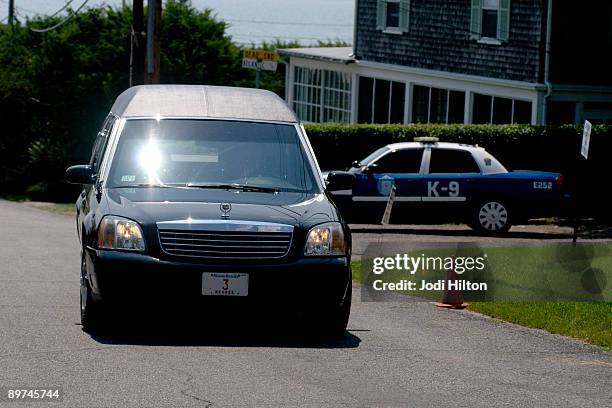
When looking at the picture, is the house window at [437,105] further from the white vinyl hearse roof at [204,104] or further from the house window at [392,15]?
the white vinyl hearse roof at [204,104]

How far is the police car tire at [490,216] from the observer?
24583 millimetres

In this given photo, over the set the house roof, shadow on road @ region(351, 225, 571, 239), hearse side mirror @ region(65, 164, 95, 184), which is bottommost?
shadow on road @ region(351, 225, 571, 239)

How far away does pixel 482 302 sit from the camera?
14406 mm

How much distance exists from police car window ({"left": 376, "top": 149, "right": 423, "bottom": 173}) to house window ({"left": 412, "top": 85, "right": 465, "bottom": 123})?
10.5 metres

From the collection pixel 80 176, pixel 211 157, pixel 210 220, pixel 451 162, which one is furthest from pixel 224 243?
pixel 451 162

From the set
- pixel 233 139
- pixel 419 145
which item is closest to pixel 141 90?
pixel 233 139

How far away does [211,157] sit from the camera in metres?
11.6

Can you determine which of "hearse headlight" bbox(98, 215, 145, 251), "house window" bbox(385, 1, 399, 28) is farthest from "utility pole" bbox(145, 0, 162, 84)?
"hearse headlight" bbox(98, 215, 145, 251)

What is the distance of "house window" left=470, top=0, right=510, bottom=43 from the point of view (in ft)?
107

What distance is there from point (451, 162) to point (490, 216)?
1.22 m

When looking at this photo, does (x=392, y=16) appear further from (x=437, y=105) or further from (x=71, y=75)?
(x=71, y=75)

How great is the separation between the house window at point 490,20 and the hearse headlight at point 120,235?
76.5 ft

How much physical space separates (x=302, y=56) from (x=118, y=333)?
31.8 m

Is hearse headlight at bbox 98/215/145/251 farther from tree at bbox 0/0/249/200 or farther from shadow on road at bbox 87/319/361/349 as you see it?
tree at bbox 0/0/249/200
